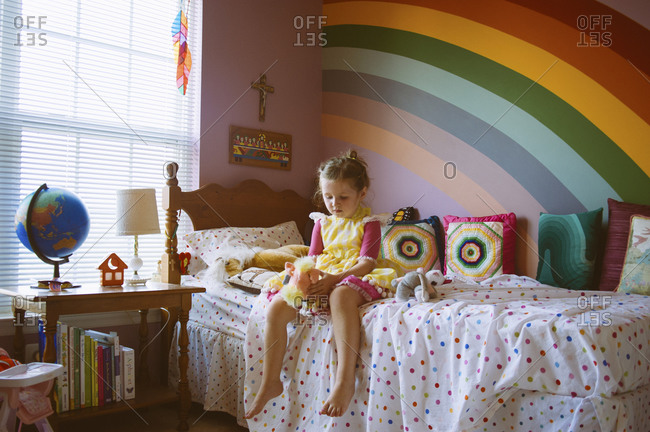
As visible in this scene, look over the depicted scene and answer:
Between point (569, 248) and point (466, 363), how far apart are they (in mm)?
1195

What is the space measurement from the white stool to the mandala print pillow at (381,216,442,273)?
5.79ft

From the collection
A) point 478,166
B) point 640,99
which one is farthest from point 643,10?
point 478,166

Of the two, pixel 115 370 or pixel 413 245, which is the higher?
pixel 413 245

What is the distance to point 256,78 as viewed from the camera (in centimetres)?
340

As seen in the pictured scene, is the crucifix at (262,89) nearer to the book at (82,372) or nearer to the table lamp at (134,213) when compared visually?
the table lamp at (134,213)

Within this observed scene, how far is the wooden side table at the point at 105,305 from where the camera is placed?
6.21 ft

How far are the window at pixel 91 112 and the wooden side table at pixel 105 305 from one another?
559 millimetres

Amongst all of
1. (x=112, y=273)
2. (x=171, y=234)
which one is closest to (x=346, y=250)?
(x=171, y=234)

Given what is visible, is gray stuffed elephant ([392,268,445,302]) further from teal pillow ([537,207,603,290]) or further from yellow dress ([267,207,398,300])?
teal pillow ([537,207,603,290])

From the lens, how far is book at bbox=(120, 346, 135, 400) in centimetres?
223

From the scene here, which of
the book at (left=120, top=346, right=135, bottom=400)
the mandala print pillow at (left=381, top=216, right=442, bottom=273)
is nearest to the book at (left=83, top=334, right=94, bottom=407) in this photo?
the book at (left=120, top=346, right=135, bottom=400)

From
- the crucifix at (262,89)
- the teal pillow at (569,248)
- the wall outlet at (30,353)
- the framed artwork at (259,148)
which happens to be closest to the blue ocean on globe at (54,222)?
the wall outlet at (30,353)

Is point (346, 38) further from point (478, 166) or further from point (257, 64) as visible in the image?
point (478, 166)

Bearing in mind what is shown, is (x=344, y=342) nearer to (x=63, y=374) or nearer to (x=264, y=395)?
(x=264, y=395)
